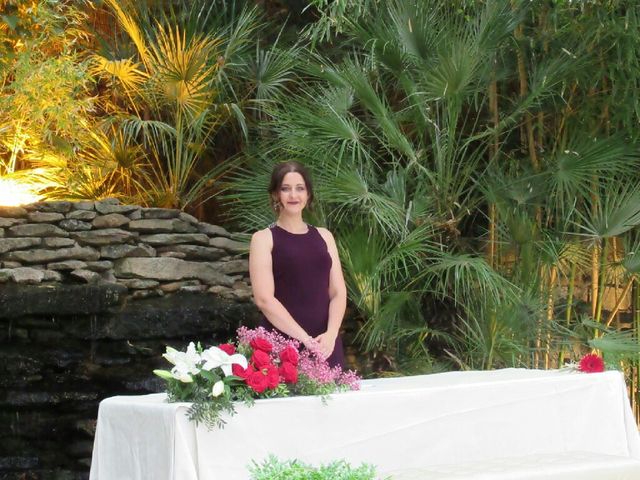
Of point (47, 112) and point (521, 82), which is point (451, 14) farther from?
point (47, 112)

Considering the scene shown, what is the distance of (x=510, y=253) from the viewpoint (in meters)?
7.09

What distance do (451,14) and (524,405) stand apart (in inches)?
156

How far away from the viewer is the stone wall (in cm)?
689

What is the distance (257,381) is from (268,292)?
0.85 meters

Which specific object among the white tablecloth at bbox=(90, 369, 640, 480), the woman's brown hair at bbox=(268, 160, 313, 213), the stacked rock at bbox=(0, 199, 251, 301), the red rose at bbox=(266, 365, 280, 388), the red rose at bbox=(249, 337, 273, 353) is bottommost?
the white tablecloth at bbox=(90, 369, 640, 480)

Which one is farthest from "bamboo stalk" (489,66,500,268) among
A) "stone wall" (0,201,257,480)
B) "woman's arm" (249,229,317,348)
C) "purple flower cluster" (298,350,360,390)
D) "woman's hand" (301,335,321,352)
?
"purple flower cluster" (298,350,360,390)

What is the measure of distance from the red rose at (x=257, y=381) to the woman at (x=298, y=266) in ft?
2.70

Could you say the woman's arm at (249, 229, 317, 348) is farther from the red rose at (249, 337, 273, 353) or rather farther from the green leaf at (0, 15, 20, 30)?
the green leaf at (0, 15, 20, 30)

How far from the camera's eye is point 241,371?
10.1 ft

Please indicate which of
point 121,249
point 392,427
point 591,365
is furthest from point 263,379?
point 121,249

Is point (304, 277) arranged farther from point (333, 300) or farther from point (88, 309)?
point (88, 309)

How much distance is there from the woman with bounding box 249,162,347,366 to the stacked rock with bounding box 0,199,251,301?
3.72 m

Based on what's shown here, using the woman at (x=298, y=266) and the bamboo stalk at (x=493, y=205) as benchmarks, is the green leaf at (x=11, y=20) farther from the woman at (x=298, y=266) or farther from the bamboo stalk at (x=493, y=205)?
the woman at (x=298, y=266)

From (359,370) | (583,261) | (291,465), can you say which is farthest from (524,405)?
(359,370)
